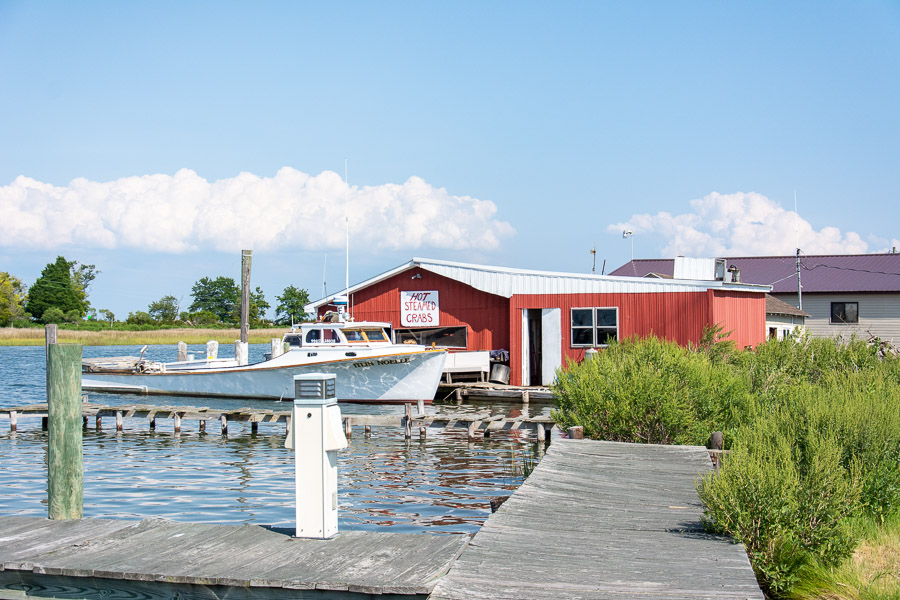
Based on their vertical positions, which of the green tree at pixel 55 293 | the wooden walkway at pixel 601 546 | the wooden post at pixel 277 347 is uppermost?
the green tree at pixel 55 293

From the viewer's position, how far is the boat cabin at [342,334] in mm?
24984

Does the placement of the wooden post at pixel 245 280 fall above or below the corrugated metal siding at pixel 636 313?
above

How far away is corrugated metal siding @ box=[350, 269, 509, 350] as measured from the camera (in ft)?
94.2

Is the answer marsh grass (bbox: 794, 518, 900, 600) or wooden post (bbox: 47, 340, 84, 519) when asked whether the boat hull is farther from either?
marsh grass (bbox: 794, 518, 900, 600)

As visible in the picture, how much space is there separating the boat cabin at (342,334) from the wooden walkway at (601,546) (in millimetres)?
16976

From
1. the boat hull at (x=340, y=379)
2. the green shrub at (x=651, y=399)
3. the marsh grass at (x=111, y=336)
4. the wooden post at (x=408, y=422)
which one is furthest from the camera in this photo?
the marsh grass at (x=111, y=336)

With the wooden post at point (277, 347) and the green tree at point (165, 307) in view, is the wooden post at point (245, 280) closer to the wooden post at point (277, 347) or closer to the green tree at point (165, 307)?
the wooden post at point (277, 347)

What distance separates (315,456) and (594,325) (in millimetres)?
20497

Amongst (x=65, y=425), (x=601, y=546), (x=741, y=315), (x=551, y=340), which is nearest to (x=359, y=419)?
(x=65, y=425)

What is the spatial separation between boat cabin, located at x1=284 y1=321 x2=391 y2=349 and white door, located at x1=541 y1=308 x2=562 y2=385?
4989 mm

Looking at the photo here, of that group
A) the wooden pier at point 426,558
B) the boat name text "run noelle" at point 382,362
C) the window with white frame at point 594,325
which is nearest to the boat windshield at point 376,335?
the boat name text "run noelle" at point 382,362

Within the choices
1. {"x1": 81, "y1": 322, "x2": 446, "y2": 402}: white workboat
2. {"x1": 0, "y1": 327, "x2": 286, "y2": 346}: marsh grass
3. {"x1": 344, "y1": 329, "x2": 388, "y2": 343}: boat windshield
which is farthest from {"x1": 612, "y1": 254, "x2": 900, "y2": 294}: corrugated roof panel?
{"x1": 0, "y1": 327, "x2": 286, "y2": 346}: marsh grass

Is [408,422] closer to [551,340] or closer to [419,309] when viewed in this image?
[551,340]

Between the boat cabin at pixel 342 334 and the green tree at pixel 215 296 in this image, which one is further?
the green tree at pixel 215 296
